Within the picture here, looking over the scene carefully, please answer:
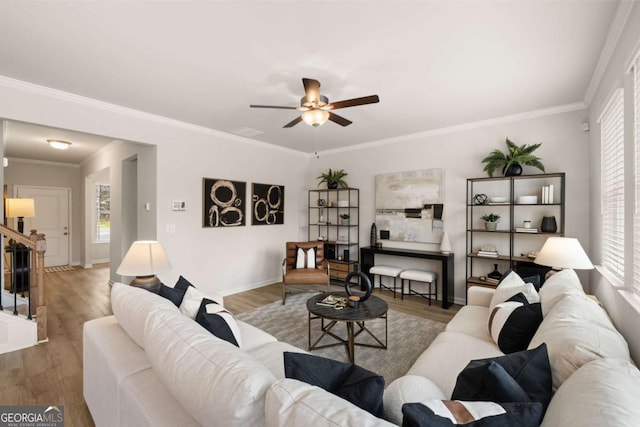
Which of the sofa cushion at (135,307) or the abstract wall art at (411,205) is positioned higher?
the abstract wall art at (411,205)

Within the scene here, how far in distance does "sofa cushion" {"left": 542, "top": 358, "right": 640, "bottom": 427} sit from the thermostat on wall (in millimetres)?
4336

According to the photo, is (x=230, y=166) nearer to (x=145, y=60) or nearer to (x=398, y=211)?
(x=145, y=60)

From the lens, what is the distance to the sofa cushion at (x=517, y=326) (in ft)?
5.80

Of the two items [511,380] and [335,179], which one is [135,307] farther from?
[335,179]

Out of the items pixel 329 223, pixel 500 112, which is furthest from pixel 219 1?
pixel 329 223

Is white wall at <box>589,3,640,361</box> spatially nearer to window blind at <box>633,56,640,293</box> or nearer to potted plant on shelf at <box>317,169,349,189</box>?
window blind at <box>633,56,640,293</box>

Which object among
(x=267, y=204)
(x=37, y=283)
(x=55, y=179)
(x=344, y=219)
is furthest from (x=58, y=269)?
(x=344, y=219)

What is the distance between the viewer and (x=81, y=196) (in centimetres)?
753

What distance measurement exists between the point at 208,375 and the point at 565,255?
9.96ft

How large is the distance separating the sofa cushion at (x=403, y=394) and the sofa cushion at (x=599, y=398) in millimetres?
373

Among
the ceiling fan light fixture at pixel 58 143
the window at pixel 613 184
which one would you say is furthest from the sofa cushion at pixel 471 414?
the ceiling fan light fixture at pixel 58 143

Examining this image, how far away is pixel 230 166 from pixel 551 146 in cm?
457

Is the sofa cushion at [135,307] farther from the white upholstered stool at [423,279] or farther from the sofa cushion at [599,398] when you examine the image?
the white upholstered stool at [423,279]

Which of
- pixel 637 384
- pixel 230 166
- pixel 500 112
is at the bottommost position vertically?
pixel 637 384
